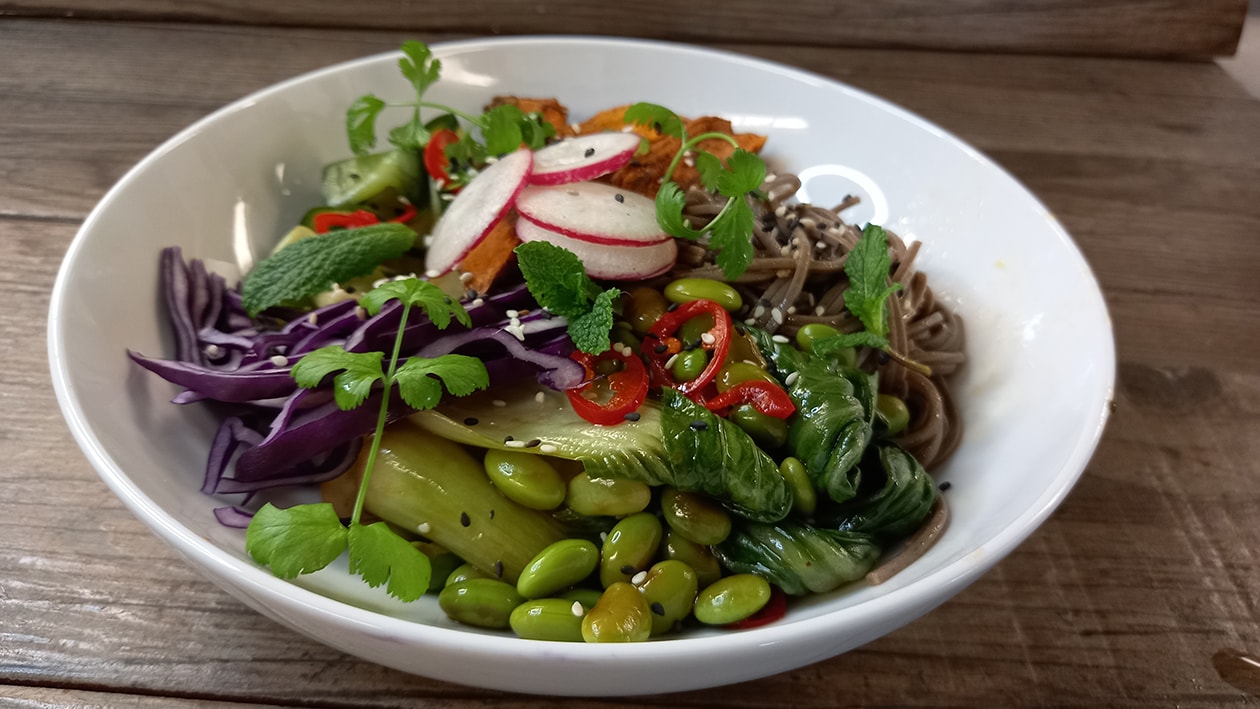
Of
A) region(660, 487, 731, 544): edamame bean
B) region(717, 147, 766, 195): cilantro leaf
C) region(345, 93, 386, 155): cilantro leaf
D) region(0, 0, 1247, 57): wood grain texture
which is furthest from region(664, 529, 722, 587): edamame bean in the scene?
region(0, 0, 1247, 57): wood grain texture

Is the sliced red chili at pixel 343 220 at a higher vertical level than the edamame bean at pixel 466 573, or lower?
→ higher

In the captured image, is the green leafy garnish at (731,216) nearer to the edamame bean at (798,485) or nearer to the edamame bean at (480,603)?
the edamame bean at (798,485)

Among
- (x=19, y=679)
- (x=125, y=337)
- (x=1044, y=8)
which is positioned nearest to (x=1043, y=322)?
(x=125, y=337)

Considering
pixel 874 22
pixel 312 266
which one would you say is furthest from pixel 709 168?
pixel 874 22

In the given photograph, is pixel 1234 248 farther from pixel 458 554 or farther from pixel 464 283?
pixel 458 554

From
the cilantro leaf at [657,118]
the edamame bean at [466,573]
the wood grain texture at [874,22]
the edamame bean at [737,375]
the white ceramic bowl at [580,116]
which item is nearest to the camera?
the white ceramic bowl at [580,116]

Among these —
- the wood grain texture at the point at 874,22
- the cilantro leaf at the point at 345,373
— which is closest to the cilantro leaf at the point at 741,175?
the cilantro leaf at the point at 345,373

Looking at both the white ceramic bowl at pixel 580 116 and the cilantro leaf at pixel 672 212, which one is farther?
the cilantro leaf at pixel 672 212
